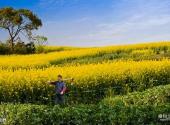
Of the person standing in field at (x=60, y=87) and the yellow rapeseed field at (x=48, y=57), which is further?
the yellow rapeseed field at (x=48, y=57)

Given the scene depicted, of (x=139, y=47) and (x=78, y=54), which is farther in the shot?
(x=139, y=47)

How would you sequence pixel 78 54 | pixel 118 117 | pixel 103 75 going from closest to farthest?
pixel 118 117
pixel 103 75
pixel 78 54

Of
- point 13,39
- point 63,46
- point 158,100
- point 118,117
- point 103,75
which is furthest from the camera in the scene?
point 63,46

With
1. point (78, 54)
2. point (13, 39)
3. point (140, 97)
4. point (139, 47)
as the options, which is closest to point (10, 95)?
point (140, 97)

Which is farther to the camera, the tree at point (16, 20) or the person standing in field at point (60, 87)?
the tree at point (16, 20)

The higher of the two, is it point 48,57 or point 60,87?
point 60,87

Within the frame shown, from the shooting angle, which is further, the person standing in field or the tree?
the tree

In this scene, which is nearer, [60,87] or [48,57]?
[60,87]

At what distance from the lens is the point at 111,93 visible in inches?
1063

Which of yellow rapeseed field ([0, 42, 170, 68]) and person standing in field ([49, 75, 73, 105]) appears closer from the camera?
person standing in field ([49, 75, 73, 105])

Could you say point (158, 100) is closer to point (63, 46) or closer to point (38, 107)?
point (38, 107)

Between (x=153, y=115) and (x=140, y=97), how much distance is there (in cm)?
483

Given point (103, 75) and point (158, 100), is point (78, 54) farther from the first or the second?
point (158, 100)

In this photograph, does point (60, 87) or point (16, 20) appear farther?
point (16, 20)
